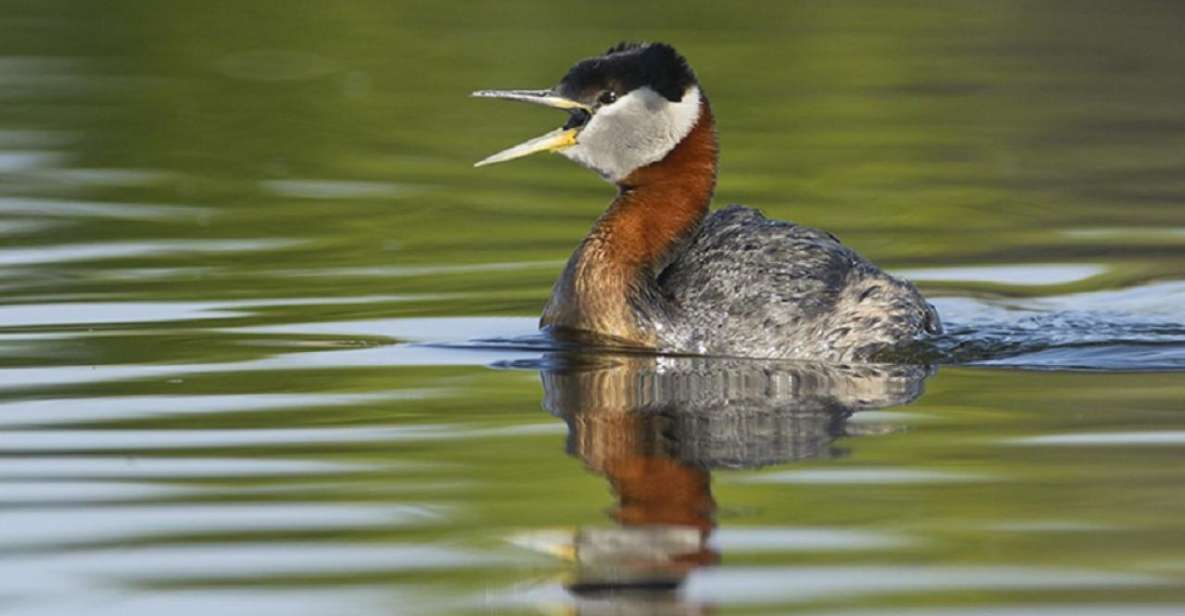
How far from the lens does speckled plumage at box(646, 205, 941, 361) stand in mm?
11828

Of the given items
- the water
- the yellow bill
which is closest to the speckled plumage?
the water

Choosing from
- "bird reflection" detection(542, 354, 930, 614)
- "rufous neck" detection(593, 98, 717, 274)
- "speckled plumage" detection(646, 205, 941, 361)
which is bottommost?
"bird reflection" detection(542, 354, 930, 614)

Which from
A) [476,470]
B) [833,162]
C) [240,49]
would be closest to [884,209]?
[833,162]

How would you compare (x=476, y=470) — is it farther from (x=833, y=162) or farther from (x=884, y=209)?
(x=833, y=162)

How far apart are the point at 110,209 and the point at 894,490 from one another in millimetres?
8928

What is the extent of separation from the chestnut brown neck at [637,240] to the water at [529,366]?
372 millimetres

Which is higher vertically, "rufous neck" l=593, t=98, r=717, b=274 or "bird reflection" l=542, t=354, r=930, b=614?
"rufous neck" l=593, t=98, r=717, b=274

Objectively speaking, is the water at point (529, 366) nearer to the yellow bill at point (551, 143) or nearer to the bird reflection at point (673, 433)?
the bird reflection at point (673, 433)

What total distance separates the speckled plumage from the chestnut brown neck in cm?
16

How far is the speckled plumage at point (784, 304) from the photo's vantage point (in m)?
11.8

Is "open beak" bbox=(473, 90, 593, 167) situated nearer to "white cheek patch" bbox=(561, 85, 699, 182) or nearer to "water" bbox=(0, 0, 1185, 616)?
"white cheek patch" bbox=(561, 85, 699, 182)

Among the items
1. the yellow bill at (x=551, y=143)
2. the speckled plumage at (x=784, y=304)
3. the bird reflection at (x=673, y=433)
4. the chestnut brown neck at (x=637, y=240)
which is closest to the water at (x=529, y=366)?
the bird reflection at (x=673, y=433)

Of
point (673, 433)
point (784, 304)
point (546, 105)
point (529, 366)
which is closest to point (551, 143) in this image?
point (546, 105)

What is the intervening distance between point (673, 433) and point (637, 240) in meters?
2.84
